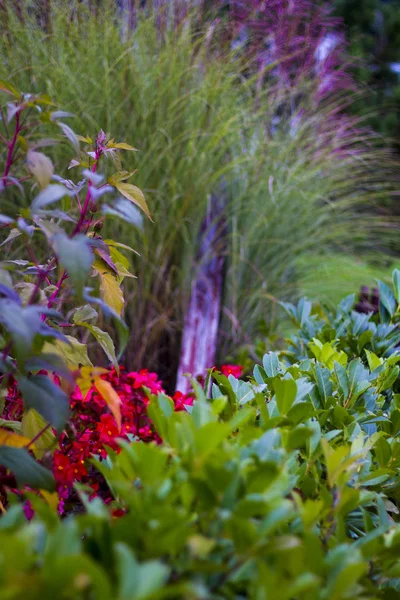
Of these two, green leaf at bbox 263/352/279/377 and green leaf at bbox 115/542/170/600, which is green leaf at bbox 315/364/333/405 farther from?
green leaf at bbox 115/542/170/600

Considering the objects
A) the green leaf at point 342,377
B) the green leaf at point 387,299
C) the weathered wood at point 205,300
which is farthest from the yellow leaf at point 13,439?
the weathered wood at point 205,300

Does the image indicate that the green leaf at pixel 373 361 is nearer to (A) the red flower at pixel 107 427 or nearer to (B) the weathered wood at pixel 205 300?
(A) the red flower at pixel 107 427

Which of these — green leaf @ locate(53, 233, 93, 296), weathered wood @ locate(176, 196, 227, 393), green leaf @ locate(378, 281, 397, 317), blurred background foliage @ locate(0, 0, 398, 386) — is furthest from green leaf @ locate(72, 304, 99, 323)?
weathered wood @ locate(176, 196, 227, 393)

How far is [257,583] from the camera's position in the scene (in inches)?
21.5

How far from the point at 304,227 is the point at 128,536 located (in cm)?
292

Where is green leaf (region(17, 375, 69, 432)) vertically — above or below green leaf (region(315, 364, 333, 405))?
below

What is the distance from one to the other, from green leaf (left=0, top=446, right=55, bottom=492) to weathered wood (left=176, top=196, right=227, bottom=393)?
6.14 feet

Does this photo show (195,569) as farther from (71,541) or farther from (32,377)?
(32,377)

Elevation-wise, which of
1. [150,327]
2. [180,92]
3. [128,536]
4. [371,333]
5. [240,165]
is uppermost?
[180,92]

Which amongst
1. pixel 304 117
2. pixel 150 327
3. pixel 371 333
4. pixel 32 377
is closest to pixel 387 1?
pixel 304 117

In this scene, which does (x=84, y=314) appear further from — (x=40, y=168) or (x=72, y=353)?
(x=40, y=168)

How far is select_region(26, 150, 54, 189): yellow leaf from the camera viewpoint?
86cm

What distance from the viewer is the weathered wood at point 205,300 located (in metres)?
2.85

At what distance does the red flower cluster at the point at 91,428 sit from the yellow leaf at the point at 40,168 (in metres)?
0.48
